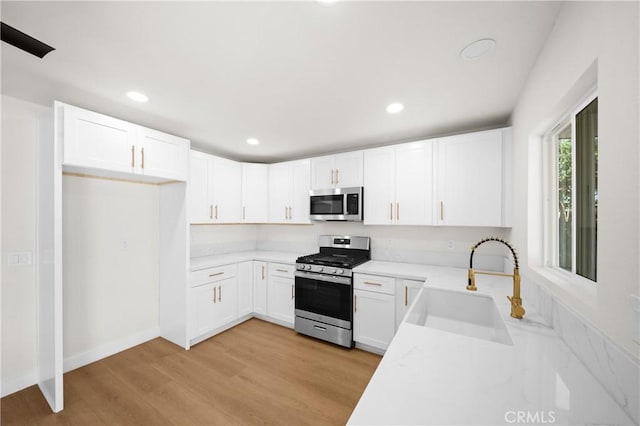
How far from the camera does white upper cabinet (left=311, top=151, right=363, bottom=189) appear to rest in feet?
10.3

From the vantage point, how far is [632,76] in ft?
2.35

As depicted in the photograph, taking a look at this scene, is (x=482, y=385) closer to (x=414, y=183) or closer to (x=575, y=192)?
(x=575, y=192)

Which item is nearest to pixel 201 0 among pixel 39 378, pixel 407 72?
pixel 407 72

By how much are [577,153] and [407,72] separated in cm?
106

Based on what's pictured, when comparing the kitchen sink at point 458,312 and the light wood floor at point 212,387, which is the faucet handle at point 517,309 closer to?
the kitchen sink at point 458,312

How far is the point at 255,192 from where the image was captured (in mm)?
3773

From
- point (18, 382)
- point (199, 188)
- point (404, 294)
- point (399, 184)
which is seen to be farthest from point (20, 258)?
point (399, 184)

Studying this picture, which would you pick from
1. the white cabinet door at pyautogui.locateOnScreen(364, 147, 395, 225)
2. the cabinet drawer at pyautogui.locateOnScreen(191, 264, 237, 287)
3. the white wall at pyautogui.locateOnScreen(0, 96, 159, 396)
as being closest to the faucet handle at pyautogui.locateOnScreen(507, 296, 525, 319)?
the white cabinet door at pyautogui.locateOnScreen(364, 147, 395, 225)

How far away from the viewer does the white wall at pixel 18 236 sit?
206 cm

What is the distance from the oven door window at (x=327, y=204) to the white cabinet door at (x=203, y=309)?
162cm

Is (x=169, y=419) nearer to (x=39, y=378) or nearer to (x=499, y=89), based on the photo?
(x=39, y=378)

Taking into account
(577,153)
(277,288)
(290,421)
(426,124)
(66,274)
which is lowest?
(290,421)

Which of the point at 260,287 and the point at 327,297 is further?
the point at 260,287

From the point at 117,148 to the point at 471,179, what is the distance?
3.39 metres
